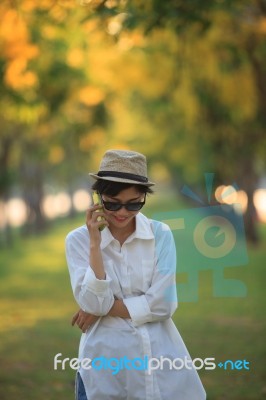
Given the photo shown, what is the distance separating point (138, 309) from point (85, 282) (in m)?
0.26

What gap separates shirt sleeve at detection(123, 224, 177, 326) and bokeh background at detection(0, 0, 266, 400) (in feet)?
2.45

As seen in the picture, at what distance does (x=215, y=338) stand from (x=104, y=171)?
6675mm

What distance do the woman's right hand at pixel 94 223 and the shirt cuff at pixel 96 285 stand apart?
133 millimetres

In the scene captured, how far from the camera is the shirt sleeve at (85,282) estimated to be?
344cm

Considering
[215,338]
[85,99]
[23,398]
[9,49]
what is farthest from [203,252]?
[85,99]

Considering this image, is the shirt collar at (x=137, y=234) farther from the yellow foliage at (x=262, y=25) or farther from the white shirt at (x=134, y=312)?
the yellow foliage at (x=262, y=25)

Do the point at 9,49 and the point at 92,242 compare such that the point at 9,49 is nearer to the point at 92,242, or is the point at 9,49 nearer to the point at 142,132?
the point at 92,242

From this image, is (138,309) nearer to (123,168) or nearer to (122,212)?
(122,212)

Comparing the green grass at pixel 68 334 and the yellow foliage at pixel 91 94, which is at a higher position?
the yellow foliage at pixel 91 94

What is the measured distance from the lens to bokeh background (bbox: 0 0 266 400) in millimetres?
8016

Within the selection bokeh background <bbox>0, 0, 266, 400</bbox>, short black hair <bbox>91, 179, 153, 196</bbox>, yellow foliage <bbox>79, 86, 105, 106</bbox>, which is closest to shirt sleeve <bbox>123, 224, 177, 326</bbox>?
short black hair <bbox>91, 179, 153, 196</bbox>

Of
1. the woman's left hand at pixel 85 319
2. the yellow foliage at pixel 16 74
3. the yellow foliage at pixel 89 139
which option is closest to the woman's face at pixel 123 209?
the woman's left hand at pixel 85 319

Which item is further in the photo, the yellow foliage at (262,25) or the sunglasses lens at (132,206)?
the yellow foliage at (262,25)

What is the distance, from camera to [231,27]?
1403cm
